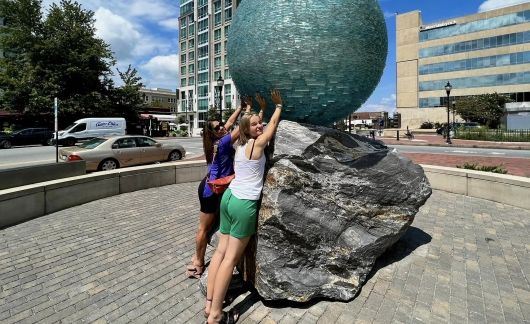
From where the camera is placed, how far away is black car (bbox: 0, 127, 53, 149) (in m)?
24.6

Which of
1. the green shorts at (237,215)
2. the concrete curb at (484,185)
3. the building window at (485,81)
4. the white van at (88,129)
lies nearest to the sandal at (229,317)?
the green shorts at (237,215)

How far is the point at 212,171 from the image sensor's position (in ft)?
12.7

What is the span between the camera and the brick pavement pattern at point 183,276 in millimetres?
3469

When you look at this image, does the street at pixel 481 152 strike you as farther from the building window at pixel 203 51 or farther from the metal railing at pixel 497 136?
the building window at pixel 203 51

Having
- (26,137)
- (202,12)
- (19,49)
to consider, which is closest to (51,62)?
(19,49)

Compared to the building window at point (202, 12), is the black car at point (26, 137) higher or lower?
lower

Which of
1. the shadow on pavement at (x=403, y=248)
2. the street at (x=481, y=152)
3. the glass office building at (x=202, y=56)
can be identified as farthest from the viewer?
the glass office building at (x=202, y=56)

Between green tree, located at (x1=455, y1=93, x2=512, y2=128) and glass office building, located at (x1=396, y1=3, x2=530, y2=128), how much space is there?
230 centimetres

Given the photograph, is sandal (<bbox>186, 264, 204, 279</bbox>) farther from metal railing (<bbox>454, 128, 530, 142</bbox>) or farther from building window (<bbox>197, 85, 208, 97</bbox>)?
building window (<bbox>197, 85, 208, 97</bbox>)

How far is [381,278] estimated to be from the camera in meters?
4.26

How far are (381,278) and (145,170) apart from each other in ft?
23.2

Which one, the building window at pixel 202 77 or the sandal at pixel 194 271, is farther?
the building window at pixel 202 77

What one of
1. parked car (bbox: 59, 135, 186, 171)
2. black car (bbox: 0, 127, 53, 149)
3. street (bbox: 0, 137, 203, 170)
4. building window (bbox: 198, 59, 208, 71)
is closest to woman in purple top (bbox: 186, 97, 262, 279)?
parked car (bbox: 59, 135, 186, 171)

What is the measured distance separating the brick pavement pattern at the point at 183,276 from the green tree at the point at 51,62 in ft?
95.2
